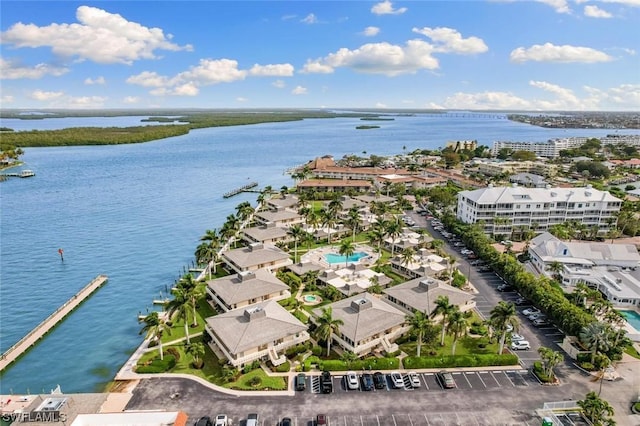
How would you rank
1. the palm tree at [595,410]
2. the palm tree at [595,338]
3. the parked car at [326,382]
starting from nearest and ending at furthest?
the palm tree at [595,410] → the parked car at [326,382] → the palm tree at [595,338]

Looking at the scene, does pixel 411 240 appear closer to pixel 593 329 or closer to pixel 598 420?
pixel 593 329

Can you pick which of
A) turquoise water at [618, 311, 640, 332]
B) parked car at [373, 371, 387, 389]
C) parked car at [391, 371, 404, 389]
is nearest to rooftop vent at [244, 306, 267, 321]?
parked car at [373, 371, 387, 389]

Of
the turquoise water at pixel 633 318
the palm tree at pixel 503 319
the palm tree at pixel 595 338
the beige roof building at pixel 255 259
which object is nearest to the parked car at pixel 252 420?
the palm tree at pixel 503 319

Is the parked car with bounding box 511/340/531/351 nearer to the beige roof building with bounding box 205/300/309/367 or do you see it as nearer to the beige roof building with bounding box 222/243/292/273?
the beige roof building with bounding box 205/300/309/367

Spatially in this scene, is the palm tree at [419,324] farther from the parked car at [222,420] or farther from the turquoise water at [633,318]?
the turquoise water at [633,318]

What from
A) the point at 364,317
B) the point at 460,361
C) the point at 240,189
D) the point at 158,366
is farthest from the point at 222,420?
the point at 240,189

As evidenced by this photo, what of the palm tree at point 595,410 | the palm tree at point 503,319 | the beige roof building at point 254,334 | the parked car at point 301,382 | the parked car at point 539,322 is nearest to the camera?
the palm tree at point 595,410
